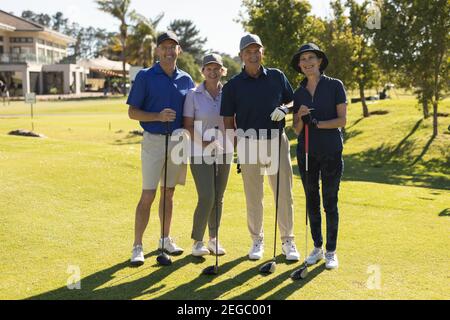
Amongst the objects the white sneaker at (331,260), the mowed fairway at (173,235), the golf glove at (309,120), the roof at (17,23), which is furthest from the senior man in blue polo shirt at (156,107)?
the roof at (17,23)

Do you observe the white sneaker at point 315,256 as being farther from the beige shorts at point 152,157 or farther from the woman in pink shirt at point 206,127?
the beige shorts at point 152,157

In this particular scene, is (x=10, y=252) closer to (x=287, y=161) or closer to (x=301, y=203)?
(x=287, y=161)

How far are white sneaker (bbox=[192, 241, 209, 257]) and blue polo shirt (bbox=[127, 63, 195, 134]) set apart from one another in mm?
1275

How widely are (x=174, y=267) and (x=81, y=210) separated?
3.00 meters

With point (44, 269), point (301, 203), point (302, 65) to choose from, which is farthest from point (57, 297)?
point (301, 203)

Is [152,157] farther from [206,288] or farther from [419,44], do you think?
[419,44]

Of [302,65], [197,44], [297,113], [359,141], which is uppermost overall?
[197,44]

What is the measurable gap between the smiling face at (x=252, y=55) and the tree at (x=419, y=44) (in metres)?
17.1

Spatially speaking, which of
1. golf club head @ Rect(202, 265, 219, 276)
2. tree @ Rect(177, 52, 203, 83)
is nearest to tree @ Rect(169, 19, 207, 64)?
tree @ Rect(177, 52, 203, 83)

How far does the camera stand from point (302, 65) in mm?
5586

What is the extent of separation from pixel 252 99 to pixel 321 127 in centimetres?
75

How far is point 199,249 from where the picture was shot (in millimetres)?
6000

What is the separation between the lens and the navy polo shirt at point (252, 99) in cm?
558
